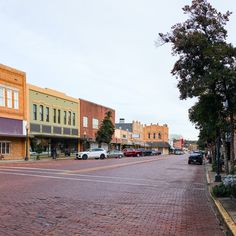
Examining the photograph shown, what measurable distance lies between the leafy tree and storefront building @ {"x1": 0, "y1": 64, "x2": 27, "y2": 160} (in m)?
32.7

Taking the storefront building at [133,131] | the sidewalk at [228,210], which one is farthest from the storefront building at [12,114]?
the storefront building at [133,131]

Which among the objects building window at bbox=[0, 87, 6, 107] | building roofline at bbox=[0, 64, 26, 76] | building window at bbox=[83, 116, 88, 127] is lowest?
building window at bbox=[83, 116, 88, 127]

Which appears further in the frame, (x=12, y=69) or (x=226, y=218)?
(x=12, y=69)

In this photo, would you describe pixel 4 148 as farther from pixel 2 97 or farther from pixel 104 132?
pixel 104 132

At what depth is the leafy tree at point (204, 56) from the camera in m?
15.6

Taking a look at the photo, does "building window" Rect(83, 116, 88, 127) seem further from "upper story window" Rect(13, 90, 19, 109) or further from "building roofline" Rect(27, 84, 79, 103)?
"upper story window" Rect(13, 90, 19, 109)

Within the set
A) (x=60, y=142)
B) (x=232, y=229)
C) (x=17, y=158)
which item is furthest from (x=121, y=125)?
(x=232, y=229)

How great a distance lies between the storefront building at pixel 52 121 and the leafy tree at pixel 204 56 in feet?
122

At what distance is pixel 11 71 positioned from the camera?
1956 inches

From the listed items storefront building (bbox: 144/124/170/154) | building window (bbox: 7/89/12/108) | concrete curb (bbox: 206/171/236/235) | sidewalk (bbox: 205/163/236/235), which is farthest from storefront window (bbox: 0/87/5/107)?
storefront building (bbox: 144/124/170/154)

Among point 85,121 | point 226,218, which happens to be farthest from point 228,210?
point 85,121

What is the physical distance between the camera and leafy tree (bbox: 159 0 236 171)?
51.3 ft

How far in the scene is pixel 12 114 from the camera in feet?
162

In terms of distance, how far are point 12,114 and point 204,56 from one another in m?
36.9
